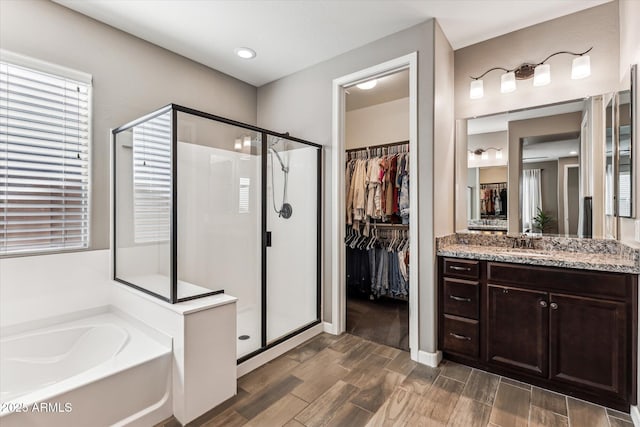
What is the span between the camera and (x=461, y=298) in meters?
2.30

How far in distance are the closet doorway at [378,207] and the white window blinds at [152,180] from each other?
1.87m

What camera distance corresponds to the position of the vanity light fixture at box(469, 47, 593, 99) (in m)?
2.22

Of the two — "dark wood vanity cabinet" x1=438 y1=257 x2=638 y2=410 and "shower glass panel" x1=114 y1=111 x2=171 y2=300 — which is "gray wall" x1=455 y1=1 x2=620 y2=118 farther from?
"shower glass panel" x1=114 y1=111 x2=171 y2=300

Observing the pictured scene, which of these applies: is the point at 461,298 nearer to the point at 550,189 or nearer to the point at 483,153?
the point at 550,189

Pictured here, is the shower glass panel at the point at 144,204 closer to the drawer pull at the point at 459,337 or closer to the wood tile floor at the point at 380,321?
the wood tile floor at the point at 380,321

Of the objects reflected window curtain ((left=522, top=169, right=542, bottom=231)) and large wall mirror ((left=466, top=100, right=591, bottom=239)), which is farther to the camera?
reflected window curtain ((left=522, top=169, right=542, bottom=231))

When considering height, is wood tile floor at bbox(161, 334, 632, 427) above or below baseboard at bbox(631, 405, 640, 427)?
below

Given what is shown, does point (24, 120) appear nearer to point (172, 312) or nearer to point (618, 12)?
point (172, 312)

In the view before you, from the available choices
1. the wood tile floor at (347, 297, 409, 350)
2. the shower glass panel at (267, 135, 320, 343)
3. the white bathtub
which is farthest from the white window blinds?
the wood tile floor at (347, 297, 409, 350)

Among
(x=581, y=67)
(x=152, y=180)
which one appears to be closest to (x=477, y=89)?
(x=581, y=67)

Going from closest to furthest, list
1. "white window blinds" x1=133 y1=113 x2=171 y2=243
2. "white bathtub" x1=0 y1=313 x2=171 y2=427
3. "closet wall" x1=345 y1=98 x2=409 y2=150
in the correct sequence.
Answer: "white bathtub" x1=0 y1=313 x2=171 y2=427
"white window blinds" x1=133 y1=113 x2=171 y2=243
"closet wall" x1=345 y1=98 x2=409 y2=150

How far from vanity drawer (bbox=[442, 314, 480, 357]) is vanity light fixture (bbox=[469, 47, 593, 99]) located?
1.91 meters

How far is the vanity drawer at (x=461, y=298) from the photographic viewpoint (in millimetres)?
2250

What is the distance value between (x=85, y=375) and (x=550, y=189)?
337cm
